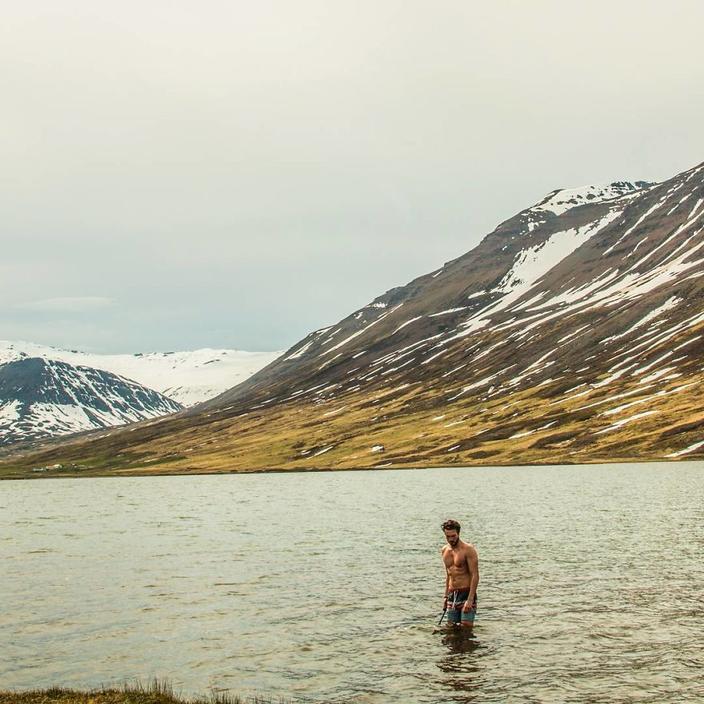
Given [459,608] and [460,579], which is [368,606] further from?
[460,579]

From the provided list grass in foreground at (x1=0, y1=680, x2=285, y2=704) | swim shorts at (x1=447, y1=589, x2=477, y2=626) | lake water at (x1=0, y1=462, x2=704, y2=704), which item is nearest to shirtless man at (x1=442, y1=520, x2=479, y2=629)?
swim shorts at (x1=447, y1=589, x2=477, y2=626)

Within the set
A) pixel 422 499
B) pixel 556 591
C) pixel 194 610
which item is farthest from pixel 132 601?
pixel 422 499

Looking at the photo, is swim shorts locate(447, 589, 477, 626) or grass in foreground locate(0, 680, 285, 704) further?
swim shorts locate(447, 589, 477, 626)

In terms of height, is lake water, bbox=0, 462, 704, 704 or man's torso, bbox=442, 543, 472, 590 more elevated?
man's torso, bbox=442, 543, 472, 590

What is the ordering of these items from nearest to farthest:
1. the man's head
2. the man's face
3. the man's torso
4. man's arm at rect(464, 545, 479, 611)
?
the man's head < the man's face < man's arm at rect(464, 545, 479, 611) < the man's torso

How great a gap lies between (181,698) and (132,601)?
66.1 ft

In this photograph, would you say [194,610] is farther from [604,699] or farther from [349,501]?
[349,501]

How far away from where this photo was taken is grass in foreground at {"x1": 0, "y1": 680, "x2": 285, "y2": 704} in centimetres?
2517

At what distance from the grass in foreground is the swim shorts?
11.0m

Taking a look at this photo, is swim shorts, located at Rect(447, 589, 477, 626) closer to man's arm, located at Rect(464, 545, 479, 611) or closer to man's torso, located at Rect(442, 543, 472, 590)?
man's torso, located at Rect(442, 543, 472, 590)

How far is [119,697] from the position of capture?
25531mm

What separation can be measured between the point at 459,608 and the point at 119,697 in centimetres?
1535

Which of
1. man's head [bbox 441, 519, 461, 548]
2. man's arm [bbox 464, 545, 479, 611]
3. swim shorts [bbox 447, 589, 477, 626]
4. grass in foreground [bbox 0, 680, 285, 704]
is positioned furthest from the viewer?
swim shorts [bbox 447, 589, 477, 626]

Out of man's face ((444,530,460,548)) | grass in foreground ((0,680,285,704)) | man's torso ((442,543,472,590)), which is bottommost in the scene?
grass in foreground ((0,680,285,704))
